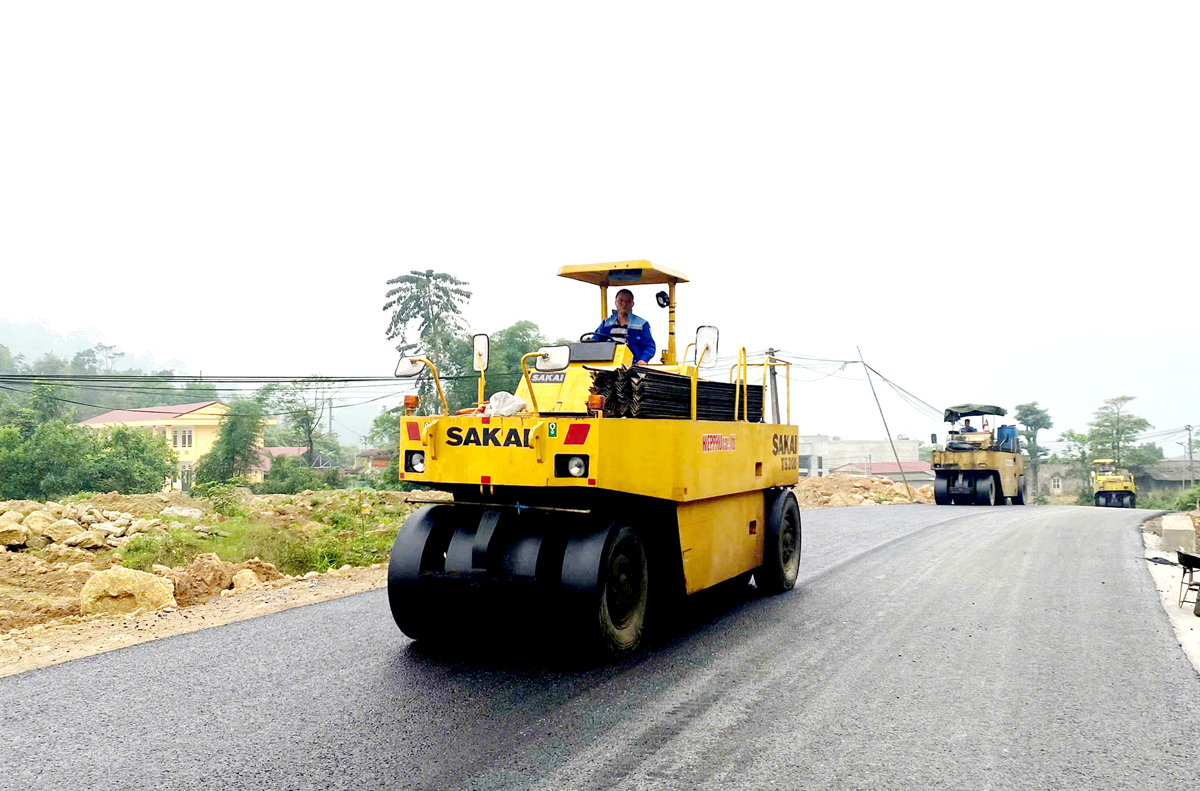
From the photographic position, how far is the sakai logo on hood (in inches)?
228

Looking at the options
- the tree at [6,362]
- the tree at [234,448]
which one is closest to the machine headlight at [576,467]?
the tree at [234,448]

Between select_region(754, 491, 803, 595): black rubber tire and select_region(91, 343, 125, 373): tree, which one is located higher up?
select_region(91, 343, 125, 373): tree

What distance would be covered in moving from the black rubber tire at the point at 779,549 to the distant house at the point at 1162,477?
68.9 metres

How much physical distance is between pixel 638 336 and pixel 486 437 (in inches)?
88.0

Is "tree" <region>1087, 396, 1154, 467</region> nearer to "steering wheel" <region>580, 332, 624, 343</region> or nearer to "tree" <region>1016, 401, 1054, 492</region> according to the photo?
"tree" <region>1016, 401, 1054, 492</region>

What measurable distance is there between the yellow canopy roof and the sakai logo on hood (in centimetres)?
231

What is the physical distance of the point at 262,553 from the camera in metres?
13.0

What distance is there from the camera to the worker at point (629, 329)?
25.1ft

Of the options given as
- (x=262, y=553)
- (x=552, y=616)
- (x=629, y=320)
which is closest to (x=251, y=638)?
(x=552, y=616)

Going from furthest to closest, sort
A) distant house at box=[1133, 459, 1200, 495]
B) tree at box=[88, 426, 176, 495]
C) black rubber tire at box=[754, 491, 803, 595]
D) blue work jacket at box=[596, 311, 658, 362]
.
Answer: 1. distant house at box=[1133, 459, 1200, 495]
2. tree at box=[88, 426, 176, 495]
3. black rubber tire at box=[754, 491, 803, 595]
4. blue work jacket at box=[596, 311, 658, 362]

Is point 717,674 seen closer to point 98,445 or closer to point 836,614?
point 836,614

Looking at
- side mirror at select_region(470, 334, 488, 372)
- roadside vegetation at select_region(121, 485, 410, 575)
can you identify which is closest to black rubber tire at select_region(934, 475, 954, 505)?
roadside vegetation at select_region(121, 485, 410, 575)

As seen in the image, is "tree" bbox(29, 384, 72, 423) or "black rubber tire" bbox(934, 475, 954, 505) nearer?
"black rubber tire" bbox(934, 475, 954, 505)

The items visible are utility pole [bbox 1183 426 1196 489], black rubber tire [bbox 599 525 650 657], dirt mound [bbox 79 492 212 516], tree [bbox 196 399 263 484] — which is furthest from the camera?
utility pole [bbox 1183 426 1196 489]
